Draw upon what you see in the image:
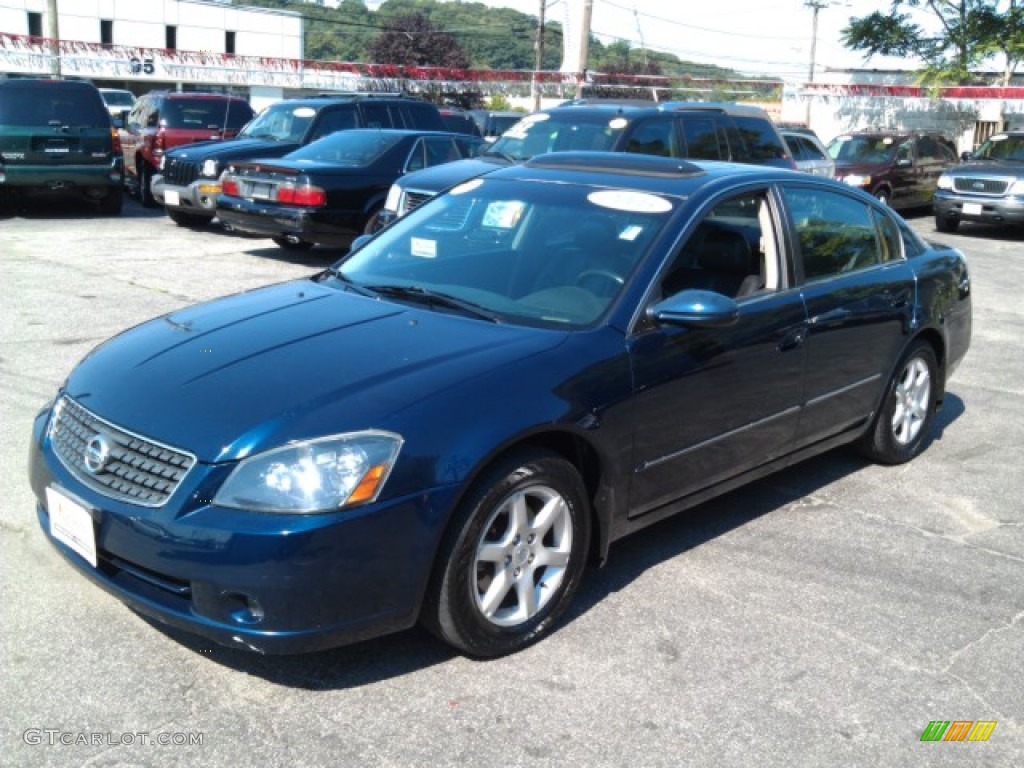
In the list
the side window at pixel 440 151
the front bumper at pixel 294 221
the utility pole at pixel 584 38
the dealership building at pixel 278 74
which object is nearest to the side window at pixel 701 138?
the side window at pixel 440 151

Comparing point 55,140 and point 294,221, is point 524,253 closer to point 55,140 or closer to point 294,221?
point 294,221

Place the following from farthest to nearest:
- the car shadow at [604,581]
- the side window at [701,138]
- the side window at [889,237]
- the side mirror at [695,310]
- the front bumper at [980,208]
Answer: the front bumper at [980,208] < the side window at [701,138] < the side window at [889,237] < the side mirror at [695,310] < the car shadow at [604,581]

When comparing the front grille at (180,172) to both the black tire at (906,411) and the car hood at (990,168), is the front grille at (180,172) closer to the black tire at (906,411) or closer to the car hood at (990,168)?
the black tire at (906,411)

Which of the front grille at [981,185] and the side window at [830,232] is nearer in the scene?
the side window at [830,232]

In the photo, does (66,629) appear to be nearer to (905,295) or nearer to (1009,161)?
(905,295)

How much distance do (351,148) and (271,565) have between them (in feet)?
32.7

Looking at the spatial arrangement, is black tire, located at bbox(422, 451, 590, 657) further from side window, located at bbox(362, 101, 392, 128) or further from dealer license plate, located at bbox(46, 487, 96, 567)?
side window, located at bbox(362, 101, 392, 128)

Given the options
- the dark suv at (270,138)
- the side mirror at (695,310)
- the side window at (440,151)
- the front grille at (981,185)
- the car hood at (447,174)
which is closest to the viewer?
the side mirror at (695,310)

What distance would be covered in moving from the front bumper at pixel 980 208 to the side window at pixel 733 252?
46.3 ft

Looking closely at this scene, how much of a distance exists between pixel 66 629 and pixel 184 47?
66.8 meters

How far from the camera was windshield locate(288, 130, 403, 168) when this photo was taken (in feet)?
40.1

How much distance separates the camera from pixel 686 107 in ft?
37.2

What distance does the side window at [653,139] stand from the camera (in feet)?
35.0

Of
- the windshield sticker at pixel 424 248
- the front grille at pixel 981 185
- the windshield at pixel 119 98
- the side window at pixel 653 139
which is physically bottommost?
the windshield sticker at pixel 424 248
